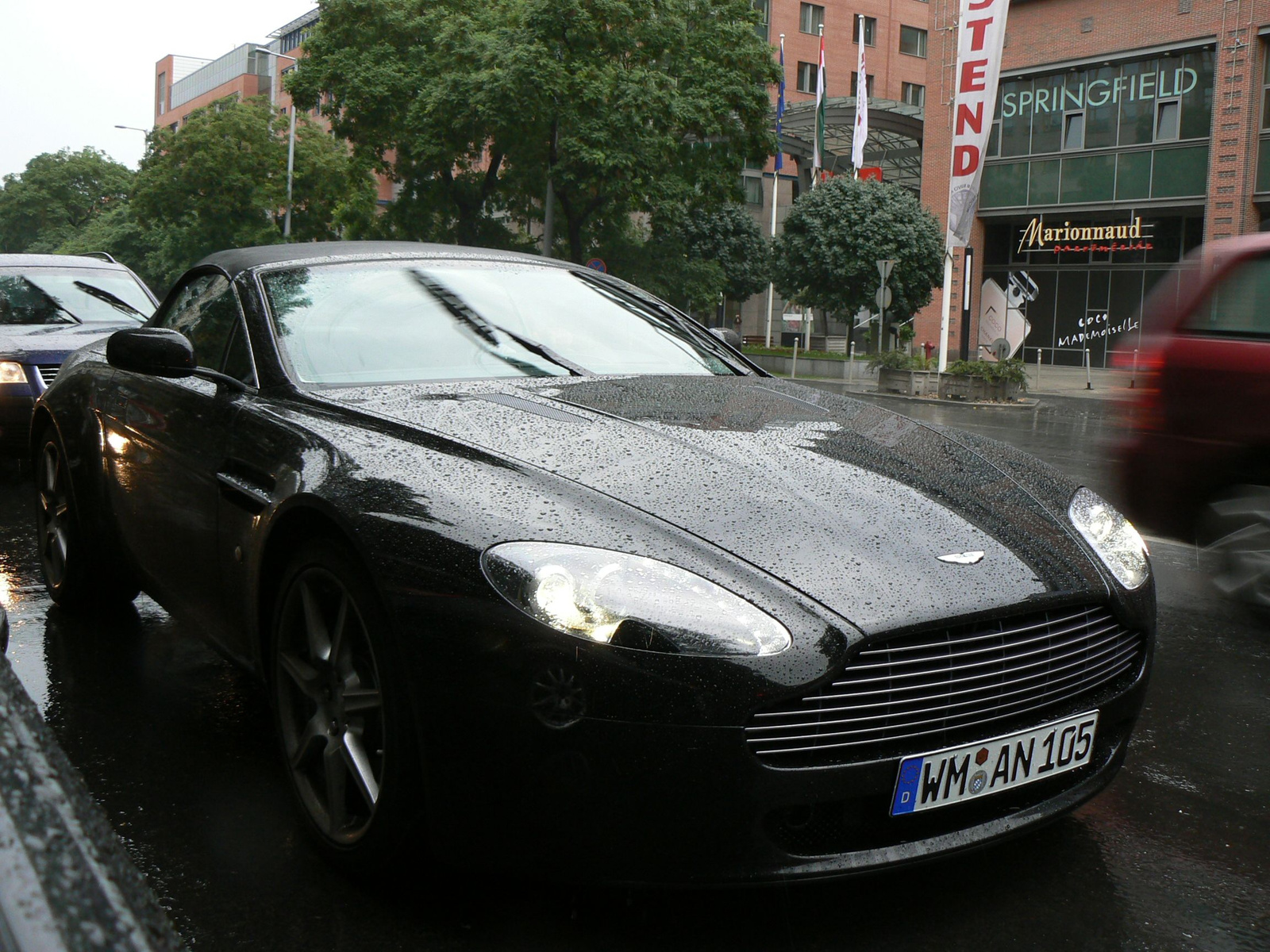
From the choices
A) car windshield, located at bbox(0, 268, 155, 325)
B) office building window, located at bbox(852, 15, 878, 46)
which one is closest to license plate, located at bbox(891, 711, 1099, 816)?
car windshield, located at bbox(0, 268, 155, 325)

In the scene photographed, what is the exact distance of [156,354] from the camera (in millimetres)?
3494

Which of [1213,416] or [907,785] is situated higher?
[1213,416]

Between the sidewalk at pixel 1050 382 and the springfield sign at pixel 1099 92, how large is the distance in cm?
709

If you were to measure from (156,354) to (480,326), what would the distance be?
2.92 feet

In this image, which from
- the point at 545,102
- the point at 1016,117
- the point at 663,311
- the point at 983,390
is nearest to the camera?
the point at 663,311

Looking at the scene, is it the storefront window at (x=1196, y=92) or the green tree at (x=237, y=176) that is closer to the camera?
the storefront window at (x=1196, y=92)

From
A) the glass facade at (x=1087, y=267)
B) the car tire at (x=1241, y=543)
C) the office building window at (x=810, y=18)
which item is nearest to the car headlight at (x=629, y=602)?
the car tire at (x=1241, y=543)

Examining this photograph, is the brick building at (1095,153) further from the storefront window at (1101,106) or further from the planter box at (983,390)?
the planter box at (983,390)

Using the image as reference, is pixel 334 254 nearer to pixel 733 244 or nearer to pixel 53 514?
pixel 53 514

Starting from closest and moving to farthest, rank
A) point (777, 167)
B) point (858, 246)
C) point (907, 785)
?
point (907, 785) → point (858, 246) → point (777, 167)

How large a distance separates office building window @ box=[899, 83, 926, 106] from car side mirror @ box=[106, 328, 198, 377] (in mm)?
63948

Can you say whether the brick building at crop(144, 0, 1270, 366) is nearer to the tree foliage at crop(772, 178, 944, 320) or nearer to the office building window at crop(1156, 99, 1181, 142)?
the office building window at crop(1156, 99, 1181, 142)

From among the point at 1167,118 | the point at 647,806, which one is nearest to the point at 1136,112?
the point at 1167,118

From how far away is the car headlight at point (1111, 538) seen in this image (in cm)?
289
